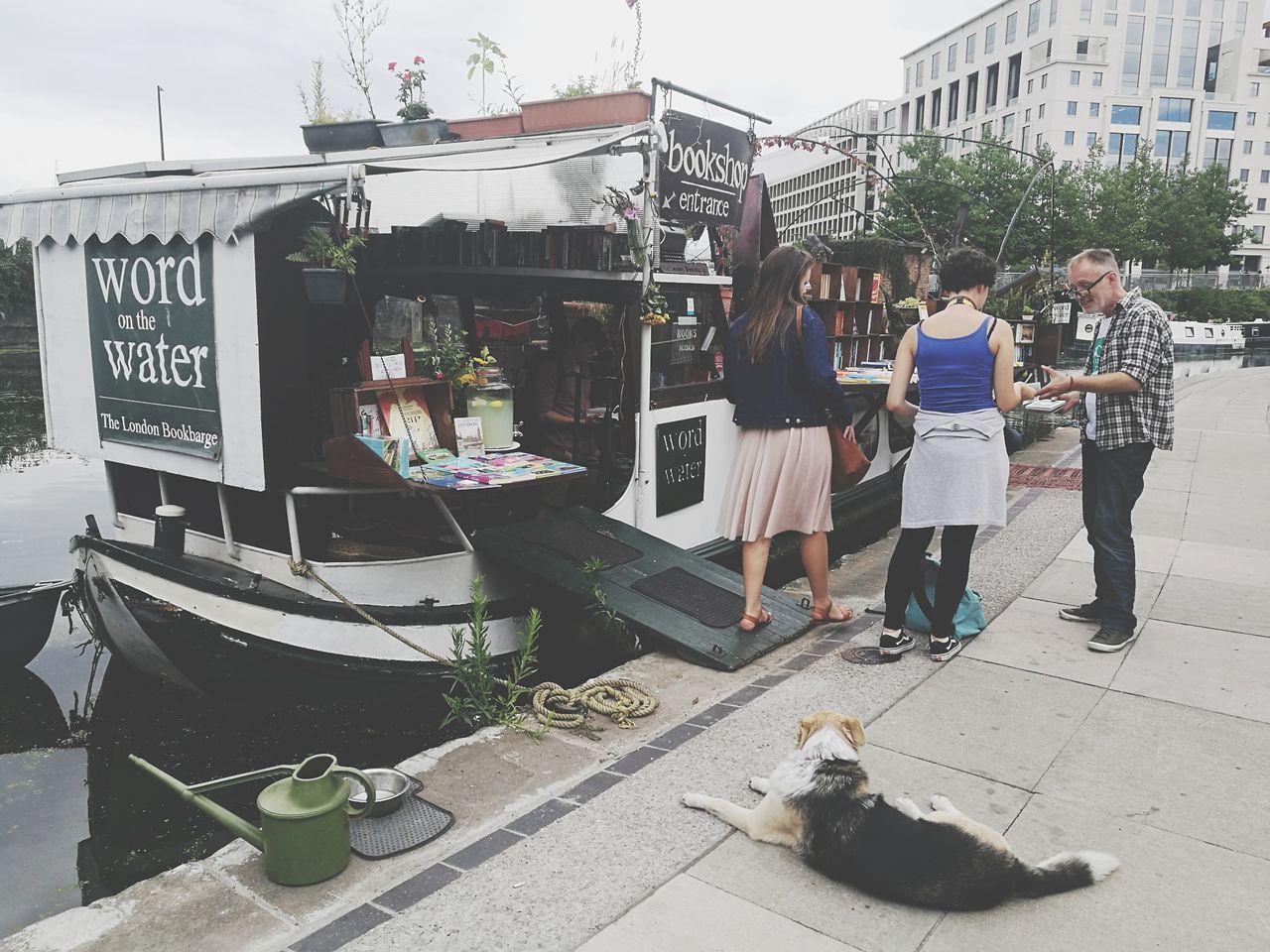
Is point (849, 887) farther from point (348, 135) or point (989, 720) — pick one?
point (348, 135)

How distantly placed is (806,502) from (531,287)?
299 centimetres

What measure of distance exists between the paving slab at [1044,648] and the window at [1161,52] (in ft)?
323

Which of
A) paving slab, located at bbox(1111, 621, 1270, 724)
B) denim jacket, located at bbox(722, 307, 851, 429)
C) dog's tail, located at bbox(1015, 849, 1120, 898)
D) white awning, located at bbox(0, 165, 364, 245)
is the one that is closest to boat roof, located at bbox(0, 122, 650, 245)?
white awning, located at bbox(0, 165, 364, 245)

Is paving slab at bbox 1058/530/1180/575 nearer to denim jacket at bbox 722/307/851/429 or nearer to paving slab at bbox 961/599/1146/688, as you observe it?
paving slab at bbox 961/599/1146/688

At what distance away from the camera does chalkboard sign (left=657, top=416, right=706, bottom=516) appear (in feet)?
22.3

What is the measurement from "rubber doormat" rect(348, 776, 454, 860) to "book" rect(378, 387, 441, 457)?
2307 millimetres

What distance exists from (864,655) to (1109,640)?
4.36 feet

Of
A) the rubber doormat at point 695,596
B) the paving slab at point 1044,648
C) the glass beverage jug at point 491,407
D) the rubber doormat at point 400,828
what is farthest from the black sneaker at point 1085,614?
the rubber doormat at point 400,828

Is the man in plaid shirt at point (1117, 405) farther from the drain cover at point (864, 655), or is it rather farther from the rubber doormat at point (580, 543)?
the rubber doormat at point (580, 543)

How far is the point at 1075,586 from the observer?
20.5 ft

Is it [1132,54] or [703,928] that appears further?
[1132,54]

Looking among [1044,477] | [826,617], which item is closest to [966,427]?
[826,617]

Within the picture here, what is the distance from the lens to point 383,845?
3338mm

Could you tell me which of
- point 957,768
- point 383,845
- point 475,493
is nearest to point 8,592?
point 475,493
